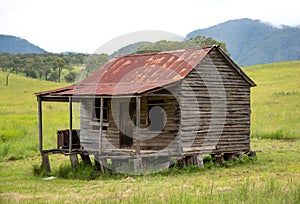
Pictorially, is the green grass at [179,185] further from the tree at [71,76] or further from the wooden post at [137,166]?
the tree at [71,76]

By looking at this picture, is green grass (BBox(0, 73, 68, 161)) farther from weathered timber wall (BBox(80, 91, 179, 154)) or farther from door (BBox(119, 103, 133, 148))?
door (BBox(119, 103, 133, 148))

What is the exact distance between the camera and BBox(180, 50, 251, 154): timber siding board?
20516mm

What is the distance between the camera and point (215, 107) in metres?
21.7

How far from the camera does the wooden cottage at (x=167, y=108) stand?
2023cm

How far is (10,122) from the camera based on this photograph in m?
37.3

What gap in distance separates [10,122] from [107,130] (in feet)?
57.2

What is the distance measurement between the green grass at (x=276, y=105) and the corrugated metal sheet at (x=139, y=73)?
1118cm

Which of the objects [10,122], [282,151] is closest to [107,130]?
[282,151]

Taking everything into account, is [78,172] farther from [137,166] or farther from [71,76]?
[71,76]

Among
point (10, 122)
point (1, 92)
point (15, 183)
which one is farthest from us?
point (1, 92)

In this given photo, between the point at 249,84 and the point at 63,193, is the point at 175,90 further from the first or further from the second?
the point at 63,193

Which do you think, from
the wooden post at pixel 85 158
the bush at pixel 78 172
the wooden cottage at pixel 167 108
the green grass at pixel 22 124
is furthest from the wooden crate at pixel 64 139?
the green grass at pixel 22 124

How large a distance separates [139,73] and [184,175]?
5371 mm

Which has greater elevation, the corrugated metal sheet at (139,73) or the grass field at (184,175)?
the corrugated metal sheet at (139,73)
